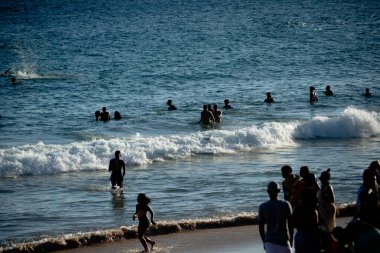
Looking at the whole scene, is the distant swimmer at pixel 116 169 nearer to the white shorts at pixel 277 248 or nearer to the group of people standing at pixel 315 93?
the white shorts at pixel 277 248

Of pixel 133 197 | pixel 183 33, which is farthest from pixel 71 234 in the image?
pixel 183 33

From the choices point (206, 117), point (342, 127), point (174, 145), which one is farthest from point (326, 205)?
point (206, 117)

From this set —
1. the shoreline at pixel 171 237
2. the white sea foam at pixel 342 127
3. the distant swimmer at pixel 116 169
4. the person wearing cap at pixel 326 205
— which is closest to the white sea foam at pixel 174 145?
the white sea foam at pixel 342 127

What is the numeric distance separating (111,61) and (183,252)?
4387 cm

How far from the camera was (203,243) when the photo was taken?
1344 centimetres

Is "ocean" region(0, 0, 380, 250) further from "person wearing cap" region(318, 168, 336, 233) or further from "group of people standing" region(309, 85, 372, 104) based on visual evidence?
"person wearing cap" region(318, 168, 336, 233)

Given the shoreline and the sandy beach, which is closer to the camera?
the sandy beach

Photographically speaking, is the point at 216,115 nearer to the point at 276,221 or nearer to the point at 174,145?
the point at 174,145

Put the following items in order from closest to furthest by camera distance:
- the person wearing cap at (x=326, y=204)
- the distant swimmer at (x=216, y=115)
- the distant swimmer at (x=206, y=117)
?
the person wearing cap at (x=326, y=204)
the distant swimmer at (x=206, y=117)
the distant swimmer at (x=216, y=115)

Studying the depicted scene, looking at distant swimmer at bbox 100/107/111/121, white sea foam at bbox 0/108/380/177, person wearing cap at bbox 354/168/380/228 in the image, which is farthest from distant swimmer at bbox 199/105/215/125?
person wearing cap at bbox 354/168/380/228

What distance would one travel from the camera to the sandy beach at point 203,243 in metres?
12.9

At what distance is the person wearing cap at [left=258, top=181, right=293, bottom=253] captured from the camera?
9.13 meters

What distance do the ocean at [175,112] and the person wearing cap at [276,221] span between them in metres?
5.75

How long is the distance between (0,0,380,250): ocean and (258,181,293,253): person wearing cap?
5.75 metres
